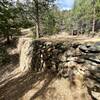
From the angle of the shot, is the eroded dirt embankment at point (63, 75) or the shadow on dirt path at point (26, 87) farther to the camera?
the shadow on dirt path at point (26, 87)

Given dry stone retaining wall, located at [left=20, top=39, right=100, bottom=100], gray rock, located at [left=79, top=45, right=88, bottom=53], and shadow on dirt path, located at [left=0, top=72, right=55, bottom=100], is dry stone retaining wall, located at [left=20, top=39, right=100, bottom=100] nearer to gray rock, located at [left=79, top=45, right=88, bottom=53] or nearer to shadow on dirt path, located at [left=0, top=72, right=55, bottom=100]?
gray rock, located at [left=79, top=45, right=88, bottom=53]

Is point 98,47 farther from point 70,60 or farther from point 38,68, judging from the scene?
point 38,68

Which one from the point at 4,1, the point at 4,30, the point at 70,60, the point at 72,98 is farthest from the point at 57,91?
the point at 4,1

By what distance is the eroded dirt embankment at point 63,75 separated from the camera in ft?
25.6

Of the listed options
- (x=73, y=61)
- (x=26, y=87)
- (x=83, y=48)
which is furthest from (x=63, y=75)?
(x=26, y=87)

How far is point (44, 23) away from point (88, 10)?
28.4ft

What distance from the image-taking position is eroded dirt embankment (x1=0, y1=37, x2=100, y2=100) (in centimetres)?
779

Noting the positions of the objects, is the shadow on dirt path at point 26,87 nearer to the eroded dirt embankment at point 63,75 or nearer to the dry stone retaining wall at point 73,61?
the eroded dirt embankment at point 63,75

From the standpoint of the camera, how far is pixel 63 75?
9.69 metres

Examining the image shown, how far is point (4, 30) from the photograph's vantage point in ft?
35.5

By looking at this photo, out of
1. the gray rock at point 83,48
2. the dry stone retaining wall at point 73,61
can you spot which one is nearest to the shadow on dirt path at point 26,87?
the dry stone retaining wall at point 73,61

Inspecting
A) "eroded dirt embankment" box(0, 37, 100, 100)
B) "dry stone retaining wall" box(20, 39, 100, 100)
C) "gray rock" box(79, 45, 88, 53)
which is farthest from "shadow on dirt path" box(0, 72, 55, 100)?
"gray rock" box(79, 45, 88, 53)

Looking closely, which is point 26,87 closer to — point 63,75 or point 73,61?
point 63,75

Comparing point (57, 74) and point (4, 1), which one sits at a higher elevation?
point (4, 1)
